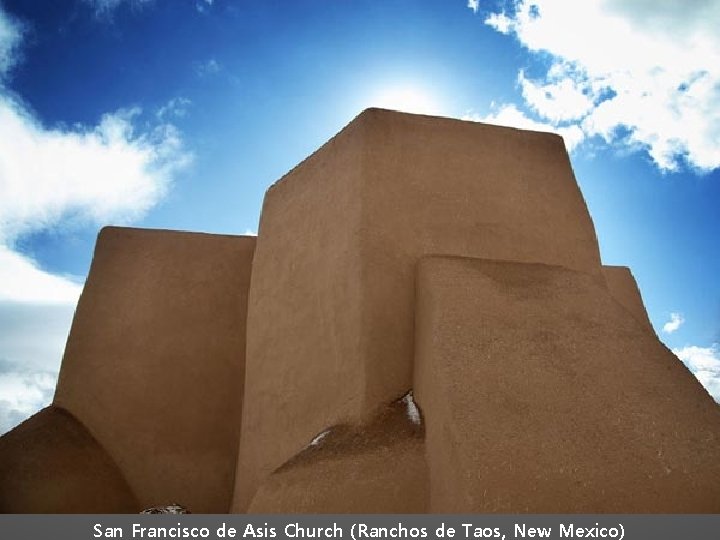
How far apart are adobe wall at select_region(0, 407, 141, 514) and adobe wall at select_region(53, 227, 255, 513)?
20 cm

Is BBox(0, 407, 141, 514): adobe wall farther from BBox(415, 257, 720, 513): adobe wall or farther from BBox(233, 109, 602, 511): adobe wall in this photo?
BBox(415, 257, 720, 513): adobe wall

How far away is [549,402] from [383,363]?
1749mm

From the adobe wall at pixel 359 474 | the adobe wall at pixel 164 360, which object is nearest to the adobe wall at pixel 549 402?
the adobe wall at pixel 359 474

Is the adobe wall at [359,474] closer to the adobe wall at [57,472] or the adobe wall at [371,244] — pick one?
the adobe wall at [371,244]

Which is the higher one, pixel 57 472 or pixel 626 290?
pixel 626 290

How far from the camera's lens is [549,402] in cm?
410

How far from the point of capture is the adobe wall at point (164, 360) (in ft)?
25.2

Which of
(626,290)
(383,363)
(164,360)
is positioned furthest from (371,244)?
(626,290)

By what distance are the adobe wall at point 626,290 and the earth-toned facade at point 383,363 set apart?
0.10m

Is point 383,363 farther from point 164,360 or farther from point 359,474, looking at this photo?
point 164,360

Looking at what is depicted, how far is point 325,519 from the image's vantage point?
4027 mm

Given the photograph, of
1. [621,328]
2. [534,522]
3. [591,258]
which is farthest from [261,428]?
[591,258]

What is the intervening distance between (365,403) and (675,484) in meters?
2.64

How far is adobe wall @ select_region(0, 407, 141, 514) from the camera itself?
6.67m
